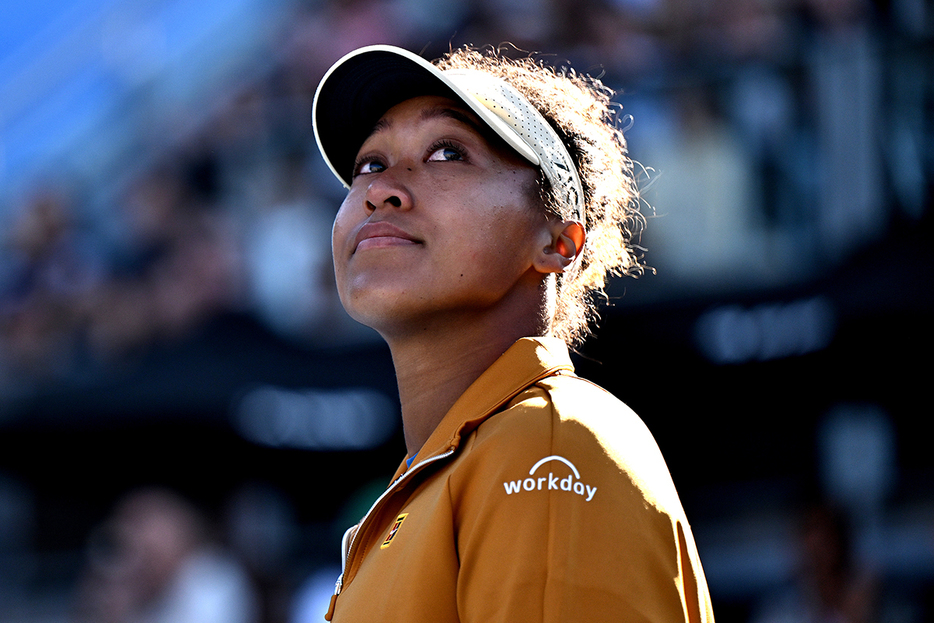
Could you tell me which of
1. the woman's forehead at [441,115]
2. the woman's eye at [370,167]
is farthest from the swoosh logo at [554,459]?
the woman's eye at [370,167]

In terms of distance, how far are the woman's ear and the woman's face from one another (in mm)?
23

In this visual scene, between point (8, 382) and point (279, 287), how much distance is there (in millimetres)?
1804

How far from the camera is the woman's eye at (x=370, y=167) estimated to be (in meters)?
2.13

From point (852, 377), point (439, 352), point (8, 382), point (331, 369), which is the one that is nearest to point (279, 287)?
point (331, 369)

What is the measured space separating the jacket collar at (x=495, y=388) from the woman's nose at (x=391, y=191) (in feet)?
1.23

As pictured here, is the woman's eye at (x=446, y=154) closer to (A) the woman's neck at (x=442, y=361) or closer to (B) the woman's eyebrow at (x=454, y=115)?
(B) the woman's eyebrow at (x=454, y=115)

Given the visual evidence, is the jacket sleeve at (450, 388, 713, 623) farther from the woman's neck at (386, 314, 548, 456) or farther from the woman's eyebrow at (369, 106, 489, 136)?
the woman's eyebrow at (369, 106, 489, 136)

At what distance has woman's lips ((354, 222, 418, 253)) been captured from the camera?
6.19 ft

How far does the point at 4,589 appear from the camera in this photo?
22.6 ft

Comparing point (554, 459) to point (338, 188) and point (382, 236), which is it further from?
point (338, 188)

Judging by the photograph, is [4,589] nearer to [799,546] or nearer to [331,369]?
[331,369]

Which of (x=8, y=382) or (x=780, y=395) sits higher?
(x=8, y=382)

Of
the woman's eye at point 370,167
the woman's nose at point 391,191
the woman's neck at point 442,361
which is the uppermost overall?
the woman's eye at point 370,167

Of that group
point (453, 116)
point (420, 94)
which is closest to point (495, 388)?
point (453, 116)
